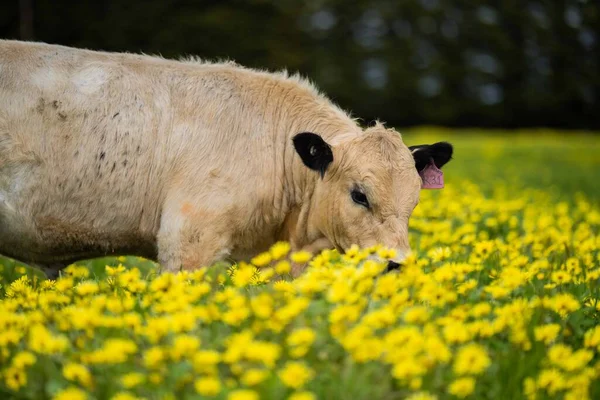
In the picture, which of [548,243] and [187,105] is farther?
[548,243]

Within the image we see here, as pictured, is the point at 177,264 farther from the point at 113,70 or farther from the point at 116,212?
the point at 113,70

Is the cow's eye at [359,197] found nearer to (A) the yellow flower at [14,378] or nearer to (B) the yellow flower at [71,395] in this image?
(A) the yellow flower at [14,378]

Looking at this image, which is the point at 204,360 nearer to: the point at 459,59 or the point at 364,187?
the point at 364,187

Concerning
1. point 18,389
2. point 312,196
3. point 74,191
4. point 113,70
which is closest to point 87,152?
point 74,191

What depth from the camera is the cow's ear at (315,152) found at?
5.61 m

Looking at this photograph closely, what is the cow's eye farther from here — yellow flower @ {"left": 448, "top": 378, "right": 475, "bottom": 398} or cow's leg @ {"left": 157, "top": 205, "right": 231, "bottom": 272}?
yellow flower @ {"left": 448, "top": 378, "right": 475, "bottom": 398}

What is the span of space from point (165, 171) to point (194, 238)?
1.86 ft

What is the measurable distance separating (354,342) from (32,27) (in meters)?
35.2

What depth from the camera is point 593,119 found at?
50.6 m

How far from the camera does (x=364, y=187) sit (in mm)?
5500

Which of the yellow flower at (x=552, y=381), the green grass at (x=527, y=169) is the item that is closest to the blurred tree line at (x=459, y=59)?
the green grass at (x=527, y=169)

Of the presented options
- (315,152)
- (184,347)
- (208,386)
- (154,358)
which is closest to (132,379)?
(154,358)

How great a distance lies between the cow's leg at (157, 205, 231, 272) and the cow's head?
2.50ft

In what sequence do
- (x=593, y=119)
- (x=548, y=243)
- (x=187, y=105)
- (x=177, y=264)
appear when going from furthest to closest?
1. (x=593, y=119)
2. (x=548, y=243)
3. (x=187, y=105)
4. (x=177, y=264)
